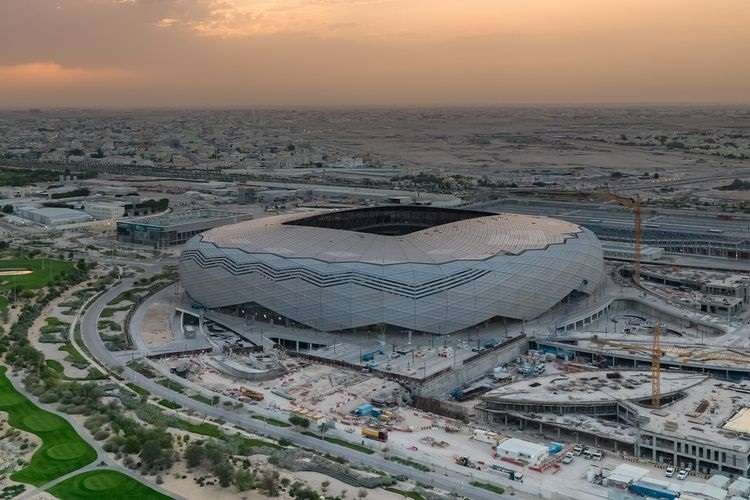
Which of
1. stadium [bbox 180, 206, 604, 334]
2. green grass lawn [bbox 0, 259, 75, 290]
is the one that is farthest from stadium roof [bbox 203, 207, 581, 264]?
green grass lawn [bbox 0, 259, 75, 290]

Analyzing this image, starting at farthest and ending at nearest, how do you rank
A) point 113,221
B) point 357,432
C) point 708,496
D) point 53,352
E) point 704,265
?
point 113,221
point 704,265
point 53,352
point 357,432
point 708,496

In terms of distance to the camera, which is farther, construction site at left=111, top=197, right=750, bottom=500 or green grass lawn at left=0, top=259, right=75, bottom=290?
green grass lawn at left=0, top=259, right=75, bottom=290

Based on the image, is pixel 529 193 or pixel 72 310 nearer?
pixel 72 310

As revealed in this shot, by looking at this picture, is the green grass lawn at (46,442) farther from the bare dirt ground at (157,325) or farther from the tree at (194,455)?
the bare dirt ground at (157,325)

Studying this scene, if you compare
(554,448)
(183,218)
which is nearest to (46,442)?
(554,448)

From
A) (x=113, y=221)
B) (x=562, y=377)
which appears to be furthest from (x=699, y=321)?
(x=113, y=221)

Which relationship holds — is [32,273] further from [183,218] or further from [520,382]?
[520,382]

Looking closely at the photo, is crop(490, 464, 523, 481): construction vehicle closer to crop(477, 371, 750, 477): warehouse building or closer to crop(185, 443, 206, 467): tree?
crop(477, 371, 750, 477): warehouse building

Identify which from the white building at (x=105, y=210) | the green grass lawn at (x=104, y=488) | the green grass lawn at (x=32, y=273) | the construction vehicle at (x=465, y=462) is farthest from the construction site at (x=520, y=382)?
the white building at (x=105, y=210)

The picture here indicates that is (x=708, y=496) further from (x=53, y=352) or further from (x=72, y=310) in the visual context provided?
(x=72, y=310)
